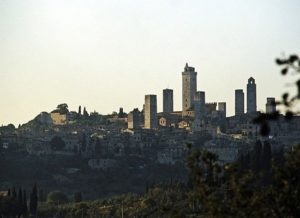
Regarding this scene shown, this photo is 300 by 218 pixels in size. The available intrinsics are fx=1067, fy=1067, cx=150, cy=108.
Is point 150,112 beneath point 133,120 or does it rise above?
above

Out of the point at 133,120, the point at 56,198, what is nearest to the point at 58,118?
the point at 133,120

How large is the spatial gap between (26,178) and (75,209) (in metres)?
38.5

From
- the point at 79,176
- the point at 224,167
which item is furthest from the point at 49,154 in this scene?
the point at 224,167

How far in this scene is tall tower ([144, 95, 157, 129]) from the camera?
495ft

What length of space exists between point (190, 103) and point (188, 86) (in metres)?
2.86

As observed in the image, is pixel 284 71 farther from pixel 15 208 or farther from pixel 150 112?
pixel 150 112

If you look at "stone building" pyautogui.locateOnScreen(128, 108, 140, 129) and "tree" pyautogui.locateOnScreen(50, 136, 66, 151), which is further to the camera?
"stone building" pyautogui.locateOnScreen(128, 108, 140, 129)

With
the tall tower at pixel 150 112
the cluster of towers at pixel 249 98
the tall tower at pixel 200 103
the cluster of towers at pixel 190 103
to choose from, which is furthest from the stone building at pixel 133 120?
the cluster of towers at pixel 249 98

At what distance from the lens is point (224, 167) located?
71.5 feet

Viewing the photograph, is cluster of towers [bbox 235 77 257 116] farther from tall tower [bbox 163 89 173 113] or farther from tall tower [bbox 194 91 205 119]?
tall tower [bbox 163 89 173 113]

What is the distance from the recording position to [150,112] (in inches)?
5935

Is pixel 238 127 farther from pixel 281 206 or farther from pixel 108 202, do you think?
pixel 281 206

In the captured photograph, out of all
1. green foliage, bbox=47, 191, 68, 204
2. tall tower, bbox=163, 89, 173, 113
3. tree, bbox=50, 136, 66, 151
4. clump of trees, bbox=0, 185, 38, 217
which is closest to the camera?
clump of trees, bbox=0, 185, 38, 217

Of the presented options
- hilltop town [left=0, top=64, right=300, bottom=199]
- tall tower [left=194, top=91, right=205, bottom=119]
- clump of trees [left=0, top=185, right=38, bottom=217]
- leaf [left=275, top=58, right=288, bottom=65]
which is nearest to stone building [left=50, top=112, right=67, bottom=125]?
hilltop town [left=0, top=64, right=300, bottom=199]
